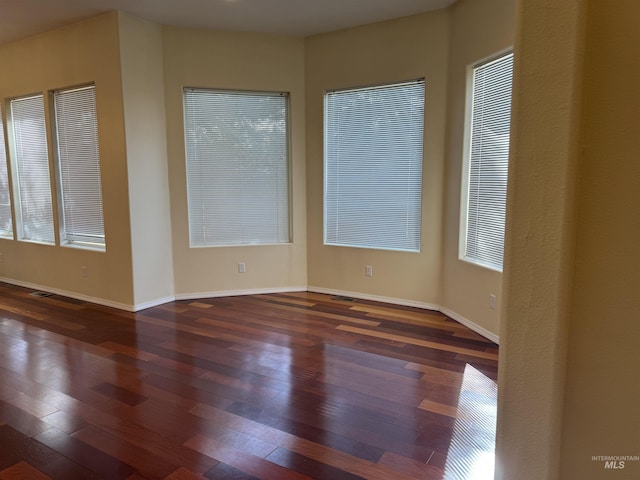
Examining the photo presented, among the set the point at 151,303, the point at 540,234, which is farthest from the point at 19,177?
the point at 540,234

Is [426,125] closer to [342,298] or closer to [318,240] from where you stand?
[318,240]

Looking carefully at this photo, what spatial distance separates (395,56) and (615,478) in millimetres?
4006

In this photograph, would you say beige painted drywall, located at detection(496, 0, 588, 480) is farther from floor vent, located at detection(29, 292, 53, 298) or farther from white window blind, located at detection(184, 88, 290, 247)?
floor vent, located at detection(29, 292, 53, 298)

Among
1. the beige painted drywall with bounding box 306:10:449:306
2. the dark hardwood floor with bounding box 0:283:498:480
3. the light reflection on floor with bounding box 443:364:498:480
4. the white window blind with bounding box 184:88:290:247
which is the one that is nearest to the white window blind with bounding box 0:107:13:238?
the dark hardwood floor with bounding box 0:283:498:480

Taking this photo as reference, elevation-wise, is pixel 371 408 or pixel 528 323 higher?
pixel 528 323

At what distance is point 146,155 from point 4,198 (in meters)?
2.59

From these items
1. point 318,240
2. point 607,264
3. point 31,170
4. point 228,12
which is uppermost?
point 228,12

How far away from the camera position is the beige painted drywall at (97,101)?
4.06 m

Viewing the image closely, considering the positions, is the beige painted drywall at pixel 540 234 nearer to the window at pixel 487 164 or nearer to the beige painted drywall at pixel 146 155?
the window at pixel 487 164

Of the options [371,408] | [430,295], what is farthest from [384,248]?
[371,408]

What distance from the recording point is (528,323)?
959 mm

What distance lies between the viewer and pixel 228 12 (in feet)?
12.9

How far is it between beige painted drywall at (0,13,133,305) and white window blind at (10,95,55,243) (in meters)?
0.16

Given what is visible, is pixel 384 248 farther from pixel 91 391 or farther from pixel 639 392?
pixel 639 392
